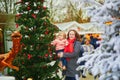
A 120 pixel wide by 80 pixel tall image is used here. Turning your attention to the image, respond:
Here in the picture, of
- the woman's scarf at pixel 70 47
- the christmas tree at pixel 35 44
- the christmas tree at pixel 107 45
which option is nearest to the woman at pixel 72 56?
→ the woman's scarf at pixel 70 47

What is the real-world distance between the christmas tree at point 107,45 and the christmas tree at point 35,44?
17.5 ft

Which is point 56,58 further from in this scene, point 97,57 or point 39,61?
point 97,57

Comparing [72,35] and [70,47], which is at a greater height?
[72,35]

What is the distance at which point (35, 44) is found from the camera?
29.8 feet

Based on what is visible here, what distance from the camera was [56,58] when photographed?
9.22 meters

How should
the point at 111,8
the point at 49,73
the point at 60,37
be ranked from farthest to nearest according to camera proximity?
the point at 60,37 < the point at 49,73 < the point at 111,8

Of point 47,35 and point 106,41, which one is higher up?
point 106,41

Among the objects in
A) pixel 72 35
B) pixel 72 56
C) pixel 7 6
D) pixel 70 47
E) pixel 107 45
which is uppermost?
pixel 107 45

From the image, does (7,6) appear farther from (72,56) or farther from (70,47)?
(72,56)

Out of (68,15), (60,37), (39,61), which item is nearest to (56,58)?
(39,61)

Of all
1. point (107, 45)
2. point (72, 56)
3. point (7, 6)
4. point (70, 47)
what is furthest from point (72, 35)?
point (7, 6)

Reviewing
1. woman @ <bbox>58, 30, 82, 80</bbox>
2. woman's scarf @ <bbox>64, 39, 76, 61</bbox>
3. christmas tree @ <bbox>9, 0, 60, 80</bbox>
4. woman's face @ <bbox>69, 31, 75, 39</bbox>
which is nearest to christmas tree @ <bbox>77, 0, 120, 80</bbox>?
christmas tree @ <bbox>9, 0, 60, 80</bbox>

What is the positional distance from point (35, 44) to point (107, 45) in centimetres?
557

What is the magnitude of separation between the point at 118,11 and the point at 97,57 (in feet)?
1.28
